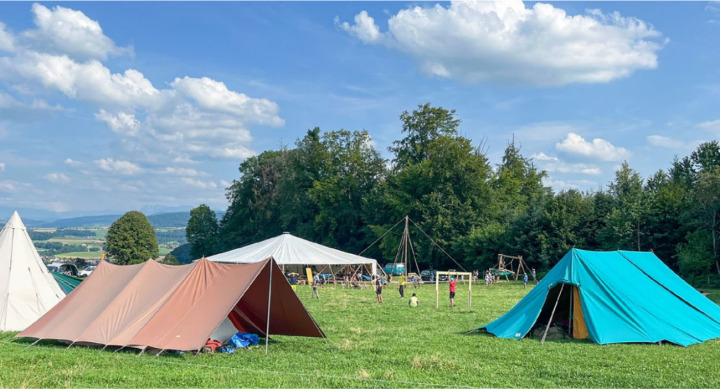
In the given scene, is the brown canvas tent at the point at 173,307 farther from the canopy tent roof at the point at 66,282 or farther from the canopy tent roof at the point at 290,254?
the canopy tent roof at the point at 290,254

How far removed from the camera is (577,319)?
13539 millimetres

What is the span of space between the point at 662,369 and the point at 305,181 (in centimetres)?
5256

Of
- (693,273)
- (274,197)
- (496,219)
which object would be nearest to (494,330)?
(693,273)

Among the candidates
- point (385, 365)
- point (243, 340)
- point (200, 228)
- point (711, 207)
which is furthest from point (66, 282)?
point (200, 228)

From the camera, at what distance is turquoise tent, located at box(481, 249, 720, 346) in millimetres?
12648

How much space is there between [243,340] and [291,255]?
24449 mm

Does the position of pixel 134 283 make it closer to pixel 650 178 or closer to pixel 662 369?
pixel 662 369

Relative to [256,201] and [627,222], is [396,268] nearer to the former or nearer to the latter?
[627,222]

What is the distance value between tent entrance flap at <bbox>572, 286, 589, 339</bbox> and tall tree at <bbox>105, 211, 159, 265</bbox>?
6296 cm

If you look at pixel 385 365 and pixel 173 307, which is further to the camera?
pixel 173 307

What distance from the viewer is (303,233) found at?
59469 millimetres

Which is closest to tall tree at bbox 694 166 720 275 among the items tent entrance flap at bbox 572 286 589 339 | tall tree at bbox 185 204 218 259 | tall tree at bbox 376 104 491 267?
tall tree at bbox 376 104 491 267

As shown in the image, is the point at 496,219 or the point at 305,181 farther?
the point at 305,181

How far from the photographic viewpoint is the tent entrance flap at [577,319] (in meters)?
13.3
